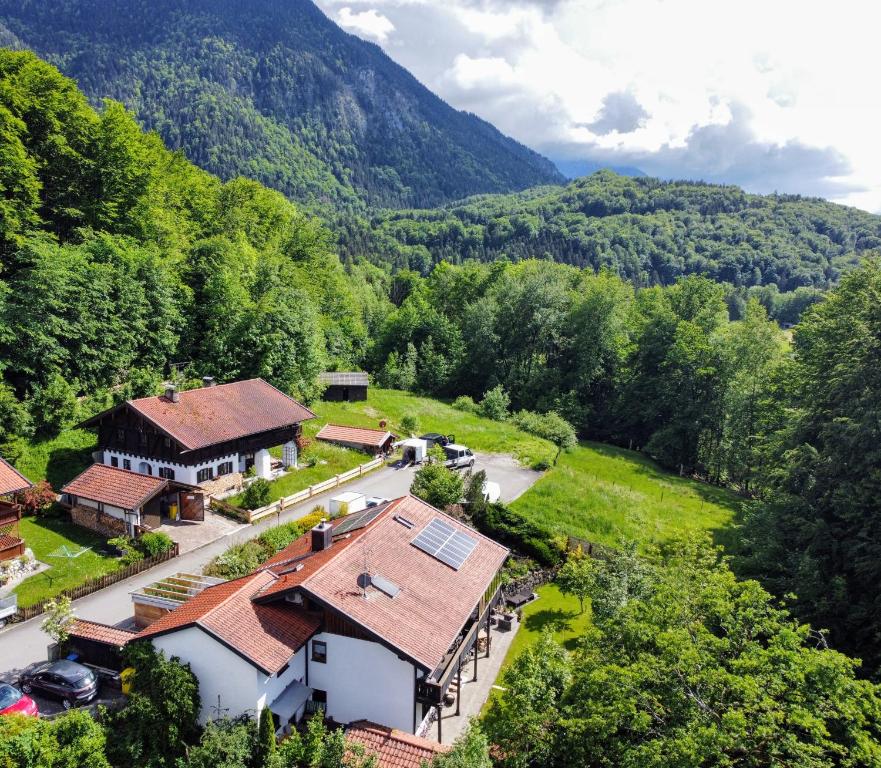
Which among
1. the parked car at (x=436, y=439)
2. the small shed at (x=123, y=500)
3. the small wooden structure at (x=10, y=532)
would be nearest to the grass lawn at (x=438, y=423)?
the parked car at (x=436, y=439)

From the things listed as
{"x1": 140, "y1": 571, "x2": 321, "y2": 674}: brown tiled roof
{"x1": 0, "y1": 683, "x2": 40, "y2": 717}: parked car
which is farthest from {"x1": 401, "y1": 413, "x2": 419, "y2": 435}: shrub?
{"x1": 0, "y1": 683, "x2": 40, "y2": 717}: parked car

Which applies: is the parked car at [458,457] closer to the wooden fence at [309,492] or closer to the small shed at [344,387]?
the wooden fence at [309,492]

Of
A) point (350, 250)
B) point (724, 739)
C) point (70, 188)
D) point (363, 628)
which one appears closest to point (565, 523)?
point (363, 628)

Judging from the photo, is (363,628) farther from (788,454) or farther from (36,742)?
(788,454)

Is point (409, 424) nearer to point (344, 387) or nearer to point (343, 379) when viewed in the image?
point (344, 387)

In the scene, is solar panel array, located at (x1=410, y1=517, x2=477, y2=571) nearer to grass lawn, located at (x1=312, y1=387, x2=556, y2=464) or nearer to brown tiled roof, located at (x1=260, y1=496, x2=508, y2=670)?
brown tiled roof, located at (x1=260, y1=496, x2=508, y2=670)

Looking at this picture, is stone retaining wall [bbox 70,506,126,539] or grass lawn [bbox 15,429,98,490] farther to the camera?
grass lawn [bbox 15,429,98,490]

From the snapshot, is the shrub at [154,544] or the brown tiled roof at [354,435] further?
the brown tiled roof at [354,435]
